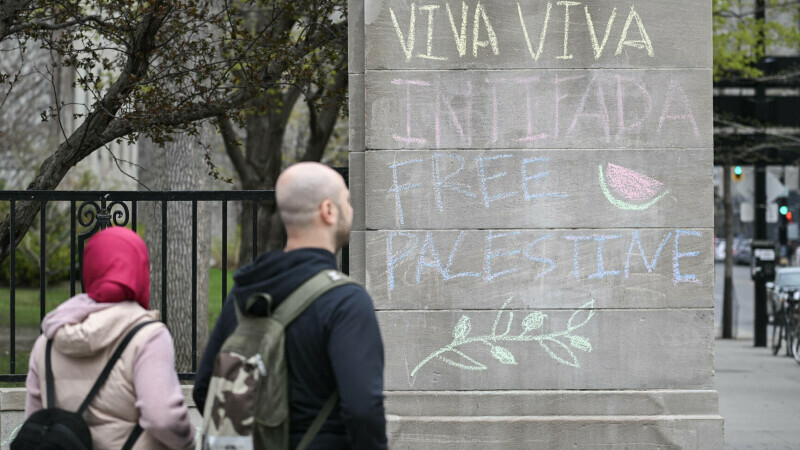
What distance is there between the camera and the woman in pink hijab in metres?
3.58

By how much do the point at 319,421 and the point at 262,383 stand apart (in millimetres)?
200

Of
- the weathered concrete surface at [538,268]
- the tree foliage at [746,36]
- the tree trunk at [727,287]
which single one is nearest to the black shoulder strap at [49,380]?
the weathered concrete surface at [538,268]

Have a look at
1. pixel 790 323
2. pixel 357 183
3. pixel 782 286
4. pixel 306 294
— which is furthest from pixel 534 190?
pixel 782 286

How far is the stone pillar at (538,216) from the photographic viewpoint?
6.92m

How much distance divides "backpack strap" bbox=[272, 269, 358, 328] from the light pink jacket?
49 centimetres

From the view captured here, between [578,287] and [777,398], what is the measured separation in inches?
290

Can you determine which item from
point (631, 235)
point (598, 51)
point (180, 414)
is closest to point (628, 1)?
point (598, 51)

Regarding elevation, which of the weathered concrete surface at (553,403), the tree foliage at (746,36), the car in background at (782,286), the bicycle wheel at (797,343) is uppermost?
the tree foliage at (746,36)

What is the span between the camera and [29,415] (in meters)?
3.74

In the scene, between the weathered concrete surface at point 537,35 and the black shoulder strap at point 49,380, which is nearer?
the black shoulder strap at point 49,380

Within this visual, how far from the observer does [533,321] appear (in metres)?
6.95

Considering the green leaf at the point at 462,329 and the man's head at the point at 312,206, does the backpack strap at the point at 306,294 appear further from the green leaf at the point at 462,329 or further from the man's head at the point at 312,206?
the green leaf at the point at 462,329

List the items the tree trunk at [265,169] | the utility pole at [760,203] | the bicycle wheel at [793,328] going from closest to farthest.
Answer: the tree trunk at [265,169] < the bicycle wheel at [793,328] < the utility pole at [760,203]

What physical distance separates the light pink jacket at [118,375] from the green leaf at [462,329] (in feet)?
11.1
